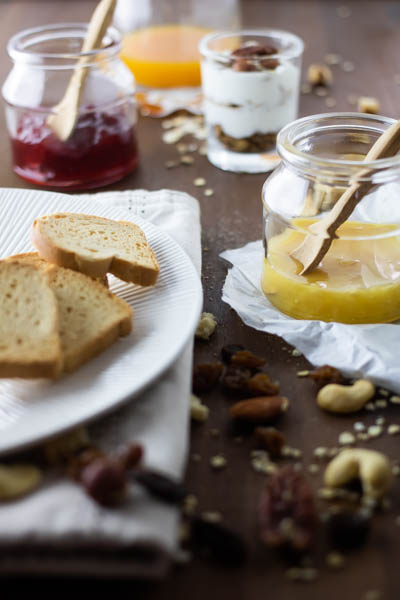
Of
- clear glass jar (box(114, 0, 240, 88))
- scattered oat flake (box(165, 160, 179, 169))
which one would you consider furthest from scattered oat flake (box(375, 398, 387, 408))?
clear glass jar (box(114, 0, 240, 88))

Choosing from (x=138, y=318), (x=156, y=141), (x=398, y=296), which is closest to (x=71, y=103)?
(x=156, y=141)

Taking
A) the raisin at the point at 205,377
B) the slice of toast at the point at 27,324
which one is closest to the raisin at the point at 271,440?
the raisin at the point at 205,377

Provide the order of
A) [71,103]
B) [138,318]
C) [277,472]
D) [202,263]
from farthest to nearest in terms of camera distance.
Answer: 1. [71,103]
2. [202,263]
3. [138,318]
4. [277,472]

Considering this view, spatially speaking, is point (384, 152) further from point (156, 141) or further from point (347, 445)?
point (156, 141)

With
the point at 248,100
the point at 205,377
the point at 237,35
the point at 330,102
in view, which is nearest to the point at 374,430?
the point at 205,377

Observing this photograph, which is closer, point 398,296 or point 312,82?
point 398,296

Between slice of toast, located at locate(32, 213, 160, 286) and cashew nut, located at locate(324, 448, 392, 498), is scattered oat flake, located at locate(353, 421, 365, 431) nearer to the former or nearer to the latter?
cashew nut, located at locate(324, 448, 392, 498)
